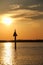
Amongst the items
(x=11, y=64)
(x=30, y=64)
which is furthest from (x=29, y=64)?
(x=11, y=64)

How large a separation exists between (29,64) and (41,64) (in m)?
2.86

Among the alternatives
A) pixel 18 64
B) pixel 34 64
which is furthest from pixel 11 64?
pixel 34 64

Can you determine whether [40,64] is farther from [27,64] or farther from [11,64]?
[11,64]

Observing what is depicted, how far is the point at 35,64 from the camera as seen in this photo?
56125 mm

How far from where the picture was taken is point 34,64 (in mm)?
56188

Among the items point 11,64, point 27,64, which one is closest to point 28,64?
point 27,64

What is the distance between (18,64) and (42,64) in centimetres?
582

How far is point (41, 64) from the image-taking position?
184ft

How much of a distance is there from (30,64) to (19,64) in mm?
2731

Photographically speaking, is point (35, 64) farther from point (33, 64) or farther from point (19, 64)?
point (19, 64)

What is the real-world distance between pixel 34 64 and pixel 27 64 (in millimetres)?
1718

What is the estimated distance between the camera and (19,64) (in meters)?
57.9

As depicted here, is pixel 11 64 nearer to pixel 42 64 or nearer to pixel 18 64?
pixel 18 64

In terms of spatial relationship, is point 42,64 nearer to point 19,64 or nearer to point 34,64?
point 34,64
